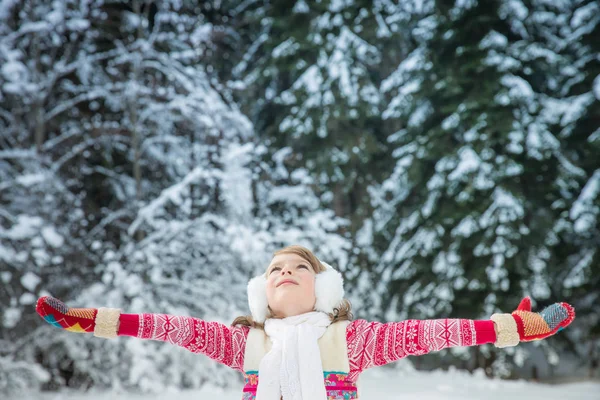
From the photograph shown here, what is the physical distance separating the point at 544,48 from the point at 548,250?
71.6 inches

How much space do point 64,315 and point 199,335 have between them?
37 cm

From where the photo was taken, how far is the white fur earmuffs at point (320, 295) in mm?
1870

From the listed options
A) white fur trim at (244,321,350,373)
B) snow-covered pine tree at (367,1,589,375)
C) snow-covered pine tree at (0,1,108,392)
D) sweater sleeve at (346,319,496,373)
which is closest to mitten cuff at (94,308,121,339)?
white fur trim at (244,321,350,373)

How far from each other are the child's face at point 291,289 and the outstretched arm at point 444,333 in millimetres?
149

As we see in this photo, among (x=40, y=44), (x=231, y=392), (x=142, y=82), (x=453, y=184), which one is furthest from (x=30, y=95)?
(x=453, y=184)

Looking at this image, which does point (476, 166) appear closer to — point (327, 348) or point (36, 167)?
point (36, 167)

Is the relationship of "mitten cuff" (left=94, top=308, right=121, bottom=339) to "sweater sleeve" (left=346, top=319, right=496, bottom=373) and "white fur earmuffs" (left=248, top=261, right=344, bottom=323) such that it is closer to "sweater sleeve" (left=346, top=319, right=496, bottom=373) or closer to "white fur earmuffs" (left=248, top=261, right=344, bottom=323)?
"white fur earmuffs" (left=248, top=261, right=344, bottom=323)

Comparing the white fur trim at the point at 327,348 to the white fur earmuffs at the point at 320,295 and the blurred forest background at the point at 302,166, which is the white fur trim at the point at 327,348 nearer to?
the white fur earmuffs at the point at 320,295

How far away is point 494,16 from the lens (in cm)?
596

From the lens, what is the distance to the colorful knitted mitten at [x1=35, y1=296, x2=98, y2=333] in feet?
5.34

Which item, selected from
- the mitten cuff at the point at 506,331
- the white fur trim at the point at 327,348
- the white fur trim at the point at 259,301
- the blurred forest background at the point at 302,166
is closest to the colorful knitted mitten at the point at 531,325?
the mitten cuff at the point at 506,331

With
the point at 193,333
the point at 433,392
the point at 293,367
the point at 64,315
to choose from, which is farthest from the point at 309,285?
the point at 433,392

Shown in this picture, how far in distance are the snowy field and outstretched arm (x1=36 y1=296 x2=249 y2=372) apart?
3.06 meters

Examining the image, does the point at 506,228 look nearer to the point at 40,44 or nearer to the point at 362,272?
the point at 362,272
